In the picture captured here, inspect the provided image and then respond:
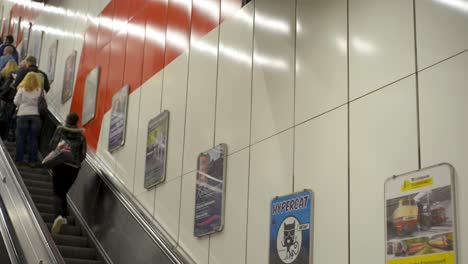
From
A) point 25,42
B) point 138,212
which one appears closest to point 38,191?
point 138,212

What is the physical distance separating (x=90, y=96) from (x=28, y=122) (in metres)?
0.94

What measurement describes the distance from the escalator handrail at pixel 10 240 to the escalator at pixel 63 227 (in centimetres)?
80

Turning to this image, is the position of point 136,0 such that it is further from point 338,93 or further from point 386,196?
point 386,196

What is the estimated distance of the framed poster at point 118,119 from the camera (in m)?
8.30

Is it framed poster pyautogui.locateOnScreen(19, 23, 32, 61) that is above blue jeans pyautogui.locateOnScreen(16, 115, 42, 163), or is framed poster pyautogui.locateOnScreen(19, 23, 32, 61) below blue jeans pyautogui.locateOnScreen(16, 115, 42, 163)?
above

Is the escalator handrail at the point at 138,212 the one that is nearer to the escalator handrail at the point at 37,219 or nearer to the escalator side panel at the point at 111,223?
the escalator side panel at the point at 111,223

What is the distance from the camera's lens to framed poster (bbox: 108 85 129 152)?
27.2 ft

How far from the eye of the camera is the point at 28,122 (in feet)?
30.1

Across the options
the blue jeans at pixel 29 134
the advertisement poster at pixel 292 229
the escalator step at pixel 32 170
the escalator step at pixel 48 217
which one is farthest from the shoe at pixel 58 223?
the advertisement poster at pixel 292 229

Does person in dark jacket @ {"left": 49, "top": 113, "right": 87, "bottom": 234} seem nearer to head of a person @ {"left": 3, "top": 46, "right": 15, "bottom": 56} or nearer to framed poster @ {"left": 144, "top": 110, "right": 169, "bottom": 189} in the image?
framed poster @ {"left": 144, "top": 110, "right": 169, "bottom": 189}

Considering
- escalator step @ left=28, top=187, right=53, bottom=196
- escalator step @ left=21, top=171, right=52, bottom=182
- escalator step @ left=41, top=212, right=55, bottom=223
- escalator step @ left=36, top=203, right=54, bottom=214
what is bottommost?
escalator step @ left=41, top=212, right=55, bottom=223

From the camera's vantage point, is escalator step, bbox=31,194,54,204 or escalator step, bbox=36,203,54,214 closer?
escalator step, bbox=36,203,54,214

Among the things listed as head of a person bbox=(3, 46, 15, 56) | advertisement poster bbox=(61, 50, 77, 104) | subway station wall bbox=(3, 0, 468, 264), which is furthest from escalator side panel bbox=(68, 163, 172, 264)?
head of a person bbox=(3, 46, 15, 56)

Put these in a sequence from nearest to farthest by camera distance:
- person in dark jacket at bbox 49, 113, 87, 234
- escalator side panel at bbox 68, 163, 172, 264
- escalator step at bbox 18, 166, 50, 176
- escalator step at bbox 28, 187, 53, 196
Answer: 1. escalator side panel at bbox 68, 163, 172, 264
2. person in dark jacket at bbox 49, 113, 87, 234
3. escalator step at bbox 28, 187, 53, 196
4. escalator step at bbox 18, 166, 50, 176
